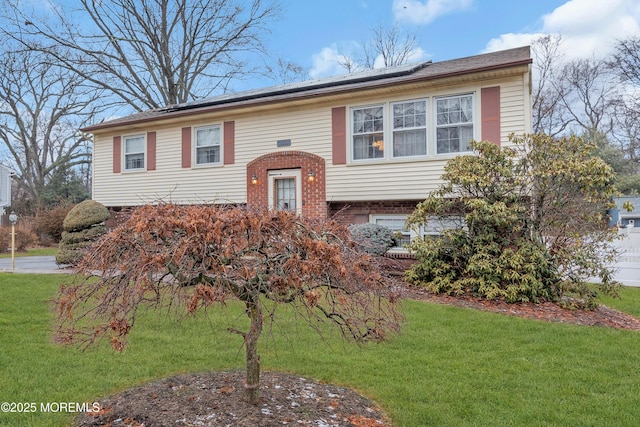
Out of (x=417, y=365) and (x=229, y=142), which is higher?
(x=229, y=142)

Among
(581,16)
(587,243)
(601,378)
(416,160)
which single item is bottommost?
(601,378)

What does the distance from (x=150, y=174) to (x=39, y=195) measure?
A: 1643 cm

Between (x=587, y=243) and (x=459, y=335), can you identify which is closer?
(x=459, y=335)

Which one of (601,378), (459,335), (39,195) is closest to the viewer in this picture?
(601,378)

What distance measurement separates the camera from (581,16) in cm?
2075

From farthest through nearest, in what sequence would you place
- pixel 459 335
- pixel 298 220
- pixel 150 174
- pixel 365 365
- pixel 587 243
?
pixel 150 174, pixel 587 243, pixel 459 335, pixel 365 365, pixel 298 220

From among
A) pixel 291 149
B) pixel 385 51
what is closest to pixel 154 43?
pixel 385 51

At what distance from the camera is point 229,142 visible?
12.2 meters

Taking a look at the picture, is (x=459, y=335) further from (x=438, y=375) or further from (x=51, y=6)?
(x=51, y=6)

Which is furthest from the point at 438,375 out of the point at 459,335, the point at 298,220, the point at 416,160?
the point at 416,160

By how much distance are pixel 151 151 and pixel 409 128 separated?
810 cm

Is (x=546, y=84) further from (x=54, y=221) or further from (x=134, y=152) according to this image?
(x=54, y=221)

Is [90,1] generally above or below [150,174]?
above

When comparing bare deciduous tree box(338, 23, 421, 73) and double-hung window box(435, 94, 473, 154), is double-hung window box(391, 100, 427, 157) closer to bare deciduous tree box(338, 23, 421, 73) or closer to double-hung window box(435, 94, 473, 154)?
double-hung window box(435, 94, 473, 154)
